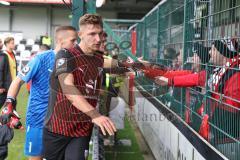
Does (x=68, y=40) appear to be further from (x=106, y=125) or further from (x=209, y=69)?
(x=106, y=125)

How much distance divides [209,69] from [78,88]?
1.21 m

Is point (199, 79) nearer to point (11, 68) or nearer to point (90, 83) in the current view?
point (90, 83)

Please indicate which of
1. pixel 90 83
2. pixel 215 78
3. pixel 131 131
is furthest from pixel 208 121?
pixel 131 131

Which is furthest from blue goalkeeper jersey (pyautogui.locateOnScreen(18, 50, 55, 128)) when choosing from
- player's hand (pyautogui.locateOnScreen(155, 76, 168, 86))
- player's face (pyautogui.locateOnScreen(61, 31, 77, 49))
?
player's hand (pyautogui.locateOnScreen(155, 76, 168, 86))

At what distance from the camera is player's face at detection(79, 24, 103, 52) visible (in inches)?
135

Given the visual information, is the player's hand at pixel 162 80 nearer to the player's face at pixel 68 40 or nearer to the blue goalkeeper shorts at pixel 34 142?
the player's face at pixel 68 40

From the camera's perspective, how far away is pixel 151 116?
7.03 meters

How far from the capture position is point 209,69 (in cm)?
386

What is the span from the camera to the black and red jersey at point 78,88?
3424 mm

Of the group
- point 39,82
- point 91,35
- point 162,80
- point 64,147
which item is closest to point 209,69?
point 162,80

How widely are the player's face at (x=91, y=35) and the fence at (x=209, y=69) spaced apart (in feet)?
3.14

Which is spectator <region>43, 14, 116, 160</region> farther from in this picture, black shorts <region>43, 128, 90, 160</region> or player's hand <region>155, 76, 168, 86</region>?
player's hand <region>155, 76, 168, 86</region>

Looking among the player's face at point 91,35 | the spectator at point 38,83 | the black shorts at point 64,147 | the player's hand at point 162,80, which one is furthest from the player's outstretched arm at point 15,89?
the player's hand at point 162,80

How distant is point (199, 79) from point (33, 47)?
70.1 ft
